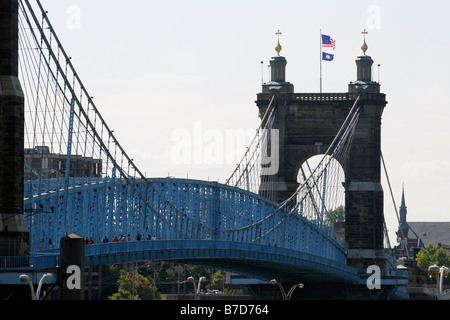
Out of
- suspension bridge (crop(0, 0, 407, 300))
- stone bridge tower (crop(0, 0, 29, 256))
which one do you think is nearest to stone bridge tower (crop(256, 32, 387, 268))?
suspension bridge (crop(0, 0, 407, 300))

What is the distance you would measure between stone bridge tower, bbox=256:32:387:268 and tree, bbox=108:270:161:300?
33.9m

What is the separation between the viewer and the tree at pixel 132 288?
187m

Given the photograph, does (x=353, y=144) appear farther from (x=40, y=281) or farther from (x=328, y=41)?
(x=40, y=281)

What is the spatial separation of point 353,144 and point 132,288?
140 feet

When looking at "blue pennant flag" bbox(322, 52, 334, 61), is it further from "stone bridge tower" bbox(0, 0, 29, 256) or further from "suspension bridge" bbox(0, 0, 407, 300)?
"stone bridge tower" bbox(0, 0, 29, 256)

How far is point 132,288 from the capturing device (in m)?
189

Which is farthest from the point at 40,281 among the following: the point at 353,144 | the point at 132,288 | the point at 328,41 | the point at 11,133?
the point at 132,288

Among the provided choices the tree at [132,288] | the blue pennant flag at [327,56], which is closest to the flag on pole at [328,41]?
the blue pennant flag at [327,56]

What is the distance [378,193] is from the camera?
15875 cm

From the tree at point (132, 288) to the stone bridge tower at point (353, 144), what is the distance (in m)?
33.9

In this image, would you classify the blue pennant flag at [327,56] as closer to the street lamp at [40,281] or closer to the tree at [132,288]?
the tree at [132,288]

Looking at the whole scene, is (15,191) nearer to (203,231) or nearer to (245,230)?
(203,231)
